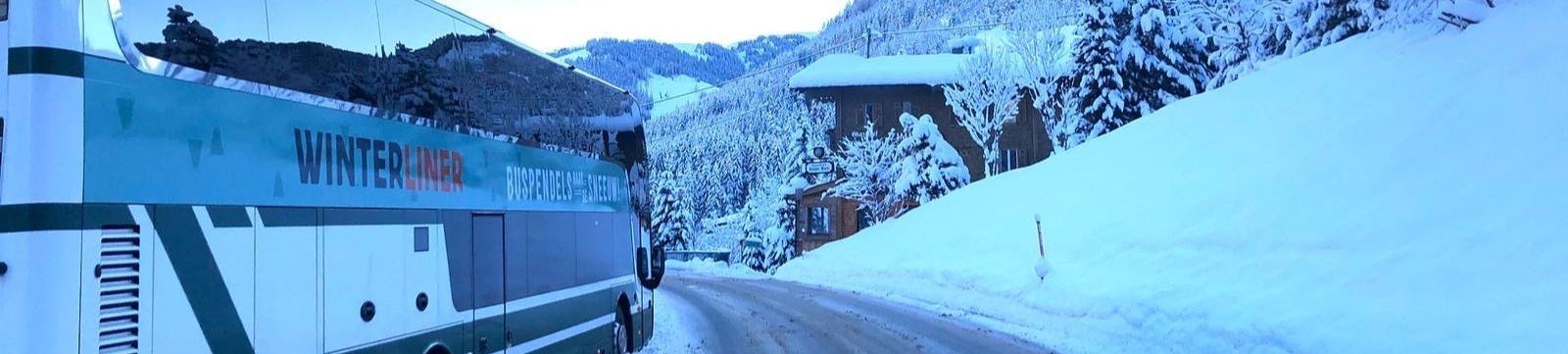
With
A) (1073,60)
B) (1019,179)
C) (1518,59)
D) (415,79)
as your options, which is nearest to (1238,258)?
(1518,59)

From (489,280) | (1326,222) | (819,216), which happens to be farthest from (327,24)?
(819,216)

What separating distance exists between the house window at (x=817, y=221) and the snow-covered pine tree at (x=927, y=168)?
1175cm

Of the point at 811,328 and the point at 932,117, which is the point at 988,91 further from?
the point at 811,328

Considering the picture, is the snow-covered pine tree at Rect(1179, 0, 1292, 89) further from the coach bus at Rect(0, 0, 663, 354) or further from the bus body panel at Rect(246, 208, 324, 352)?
the bus body panel at Rect(246, 208, 324, 352)

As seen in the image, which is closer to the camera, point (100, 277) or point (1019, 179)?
point (100, 277)

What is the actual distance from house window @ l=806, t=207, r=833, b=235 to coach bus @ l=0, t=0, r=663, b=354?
1653 inches

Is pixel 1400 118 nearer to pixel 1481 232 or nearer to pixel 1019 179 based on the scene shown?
pixel 1481 232

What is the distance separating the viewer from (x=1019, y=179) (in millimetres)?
30344

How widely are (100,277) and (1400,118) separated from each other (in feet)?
53.5

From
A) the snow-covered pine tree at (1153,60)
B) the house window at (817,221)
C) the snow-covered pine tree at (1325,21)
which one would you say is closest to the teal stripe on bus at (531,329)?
the snow-covered pine tree at (1325,21)

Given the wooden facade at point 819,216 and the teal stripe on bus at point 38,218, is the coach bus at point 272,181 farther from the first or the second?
the wooden facade at point 819,216

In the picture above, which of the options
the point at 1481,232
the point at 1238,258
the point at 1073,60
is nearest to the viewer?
the point at 1481,232

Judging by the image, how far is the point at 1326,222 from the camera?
14.1 meters

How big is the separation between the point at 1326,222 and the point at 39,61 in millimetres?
13787
